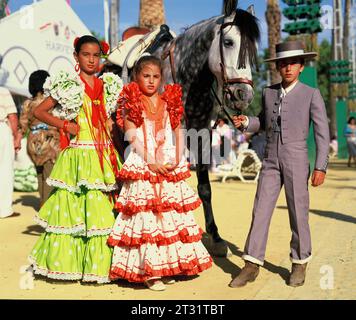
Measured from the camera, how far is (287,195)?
4.31 m

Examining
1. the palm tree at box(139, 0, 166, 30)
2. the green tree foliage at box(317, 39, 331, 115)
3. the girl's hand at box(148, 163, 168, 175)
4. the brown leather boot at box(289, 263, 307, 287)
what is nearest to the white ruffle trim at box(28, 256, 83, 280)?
the girl's hand at box(148, 163, 168, 175)

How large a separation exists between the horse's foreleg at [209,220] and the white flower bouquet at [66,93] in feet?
5.09

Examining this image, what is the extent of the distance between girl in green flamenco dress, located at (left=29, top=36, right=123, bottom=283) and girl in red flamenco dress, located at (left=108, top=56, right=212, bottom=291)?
0.62 feet

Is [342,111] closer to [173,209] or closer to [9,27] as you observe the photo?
[9,27]

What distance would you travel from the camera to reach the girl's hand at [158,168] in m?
4.11

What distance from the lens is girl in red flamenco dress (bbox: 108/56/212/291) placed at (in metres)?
4.12

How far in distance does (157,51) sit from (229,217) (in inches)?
134

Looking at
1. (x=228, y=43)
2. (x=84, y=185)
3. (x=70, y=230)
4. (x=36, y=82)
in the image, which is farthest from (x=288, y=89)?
(x=36, y=82)

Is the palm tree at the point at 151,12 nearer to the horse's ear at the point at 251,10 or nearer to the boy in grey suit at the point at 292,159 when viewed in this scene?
the horse's ear at the point at 251,10

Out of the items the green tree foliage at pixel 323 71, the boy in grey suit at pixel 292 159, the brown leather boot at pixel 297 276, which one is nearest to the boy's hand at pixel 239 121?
the boy in grey suit at pixel 292 159

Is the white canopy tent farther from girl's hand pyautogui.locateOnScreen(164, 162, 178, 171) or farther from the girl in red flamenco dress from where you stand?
girl's hand pyautogui.locateOnScreen(164, 162, 178, 171)

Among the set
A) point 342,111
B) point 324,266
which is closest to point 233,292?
point 324,266

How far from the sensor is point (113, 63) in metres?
6.07

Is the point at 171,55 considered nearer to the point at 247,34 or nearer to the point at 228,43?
the point at 228,43
